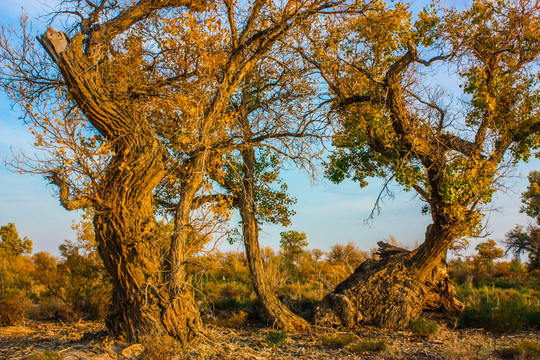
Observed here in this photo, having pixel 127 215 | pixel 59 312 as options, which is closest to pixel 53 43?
pixel 127 215

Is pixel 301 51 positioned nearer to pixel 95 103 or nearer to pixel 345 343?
pixel 95 103

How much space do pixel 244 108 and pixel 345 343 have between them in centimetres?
604

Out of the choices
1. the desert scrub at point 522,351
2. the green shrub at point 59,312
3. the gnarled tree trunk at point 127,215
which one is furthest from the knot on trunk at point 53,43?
the desert scrub at point 522,351

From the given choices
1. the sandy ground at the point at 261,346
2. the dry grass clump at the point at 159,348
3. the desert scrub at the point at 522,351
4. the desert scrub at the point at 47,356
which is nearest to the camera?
the desert scrub at the point at 47,356

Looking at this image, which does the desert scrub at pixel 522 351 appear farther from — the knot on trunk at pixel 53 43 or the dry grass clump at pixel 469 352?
→ the knot on trunk at pixel 53 43

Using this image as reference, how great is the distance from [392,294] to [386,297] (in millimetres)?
164

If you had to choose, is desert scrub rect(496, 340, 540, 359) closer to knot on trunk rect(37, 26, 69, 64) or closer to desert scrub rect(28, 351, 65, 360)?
desert scrub rect(28, 351, 65, 360)

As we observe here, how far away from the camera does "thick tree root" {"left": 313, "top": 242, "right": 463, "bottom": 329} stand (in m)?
9.95

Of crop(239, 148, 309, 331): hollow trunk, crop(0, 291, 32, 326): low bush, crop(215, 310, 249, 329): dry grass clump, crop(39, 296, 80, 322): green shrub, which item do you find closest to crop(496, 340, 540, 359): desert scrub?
crop(239, 148, 309, 331): hollow trunk

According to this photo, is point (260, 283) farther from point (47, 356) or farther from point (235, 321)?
point (47, 356)

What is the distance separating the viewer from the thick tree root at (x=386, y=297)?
995cm

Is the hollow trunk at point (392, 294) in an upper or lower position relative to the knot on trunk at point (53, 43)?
lower

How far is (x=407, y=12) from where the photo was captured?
9.78 metres

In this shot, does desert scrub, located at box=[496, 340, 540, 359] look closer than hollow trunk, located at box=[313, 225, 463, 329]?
Yes
